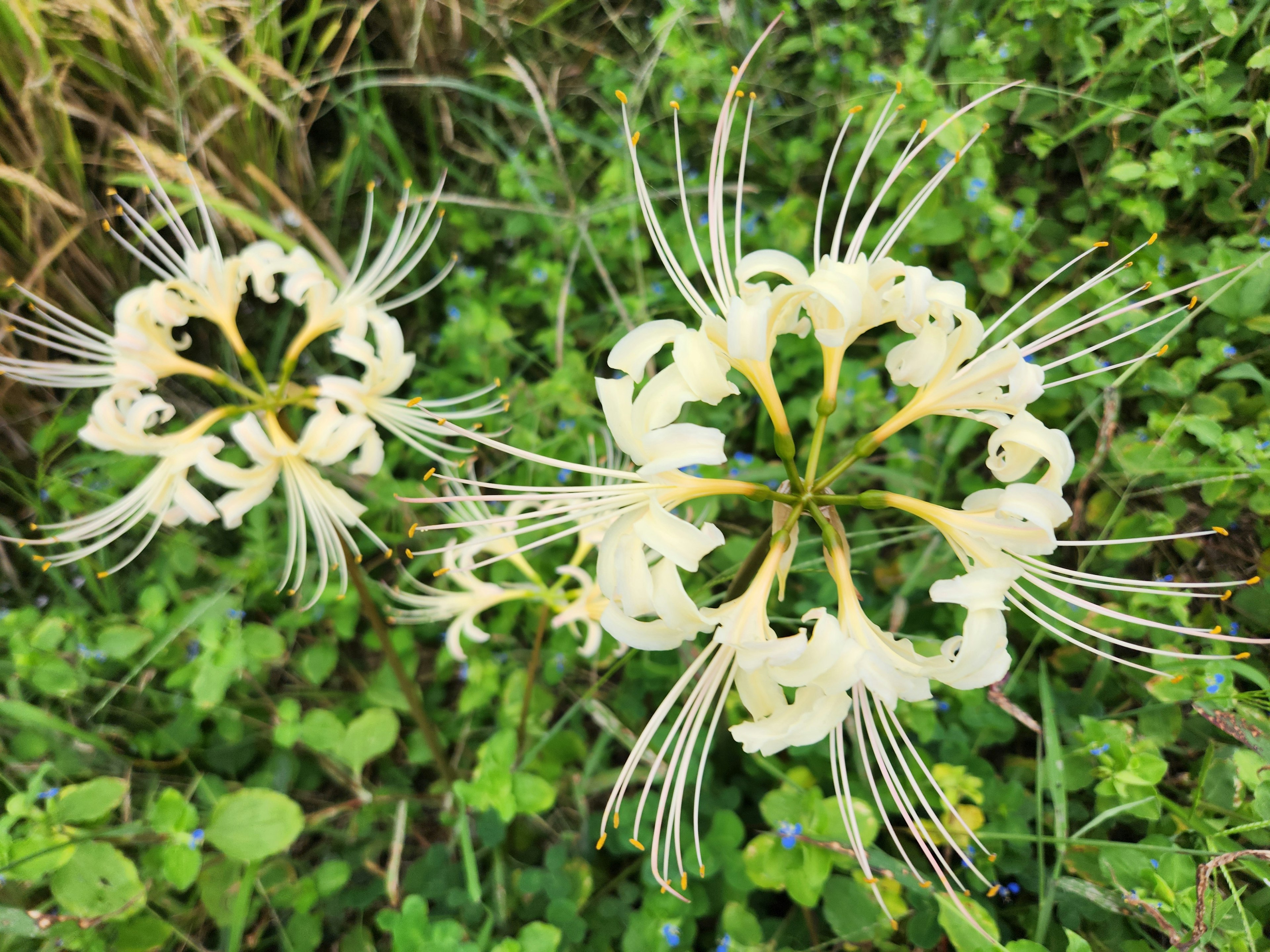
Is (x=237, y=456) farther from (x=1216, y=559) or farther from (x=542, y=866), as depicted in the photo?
(x=1216, y=559)

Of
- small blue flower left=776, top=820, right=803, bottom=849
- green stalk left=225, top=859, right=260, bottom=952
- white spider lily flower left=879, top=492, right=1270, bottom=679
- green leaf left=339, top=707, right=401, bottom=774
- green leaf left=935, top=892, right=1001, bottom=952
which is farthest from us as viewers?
green leaf left=339, top=707, right=401, bottom=774

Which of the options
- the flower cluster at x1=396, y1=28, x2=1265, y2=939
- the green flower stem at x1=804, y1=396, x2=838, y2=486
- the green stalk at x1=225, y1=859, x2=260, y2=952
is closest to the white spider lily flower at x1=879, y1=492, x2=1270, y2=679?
the flower cluster at x1=396, y1=28, x2=1265, y2=939

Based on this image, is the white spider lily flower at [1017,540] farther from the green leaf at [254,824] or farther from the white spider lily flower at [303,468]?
the green leaf at [254,824]

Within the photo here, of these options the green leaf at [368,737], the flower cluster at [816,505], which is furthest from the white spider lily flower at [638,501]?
the green leaf at [368,737]

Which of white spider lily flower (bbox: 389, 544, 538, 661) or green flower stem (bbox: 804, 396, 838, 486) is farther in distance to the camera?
white spider lily flower (bbox: 389, 544, 538, 661)

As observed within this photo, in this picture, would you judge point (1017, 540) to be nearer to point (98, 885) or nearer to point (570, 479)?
point (570, 479)


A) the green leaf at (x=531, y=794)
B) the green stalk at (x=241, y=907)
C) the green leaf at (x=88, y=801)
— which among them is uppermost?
the green leaf at (x=88, y=801)

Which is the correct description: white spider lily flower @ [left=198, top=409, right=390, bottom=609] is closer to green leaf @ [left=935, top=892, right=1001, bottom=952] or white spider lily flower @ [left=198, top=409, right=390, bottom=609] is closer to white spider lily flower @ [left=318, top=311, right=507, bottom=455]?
white spider lily flower @ [left=318, top=311, right=507, bottom=455]

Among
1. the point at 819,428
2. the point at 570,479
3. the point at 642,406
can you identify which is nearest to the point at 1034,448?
the point at 819,428
